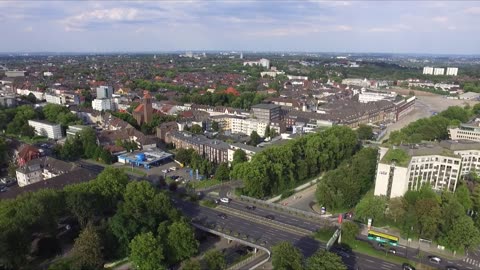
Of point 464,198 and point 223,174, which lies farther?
point 223,174

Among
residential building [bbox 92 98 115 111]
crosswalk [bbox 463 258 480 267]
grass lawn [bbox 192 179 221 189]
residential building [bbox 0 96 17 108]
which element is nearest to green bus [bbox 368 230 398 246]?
crosswalk [bbox 463 258 480 267]

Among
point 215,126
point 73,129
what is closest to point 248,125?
point 215,126

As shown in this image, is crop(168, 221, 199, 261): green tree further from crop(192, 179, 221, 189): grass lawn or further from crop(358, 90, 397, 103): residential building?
crop(358, 90, 397, 103): residential building

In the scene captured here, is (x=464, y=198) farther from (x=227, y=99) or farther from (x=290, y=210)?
(x=227, y=99)

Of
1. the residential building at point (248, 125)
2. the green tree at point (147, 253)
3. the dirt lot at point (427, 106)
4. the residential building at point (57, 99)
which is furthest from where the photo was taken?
the residential building at point (57, 99)


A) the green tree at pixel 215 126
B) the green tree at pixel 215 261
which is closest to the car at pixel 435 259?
the green tree at pixel 215 261

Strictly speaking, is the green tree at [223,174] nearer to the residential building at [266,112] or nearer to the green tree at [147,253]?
the green tree at [147,253]
